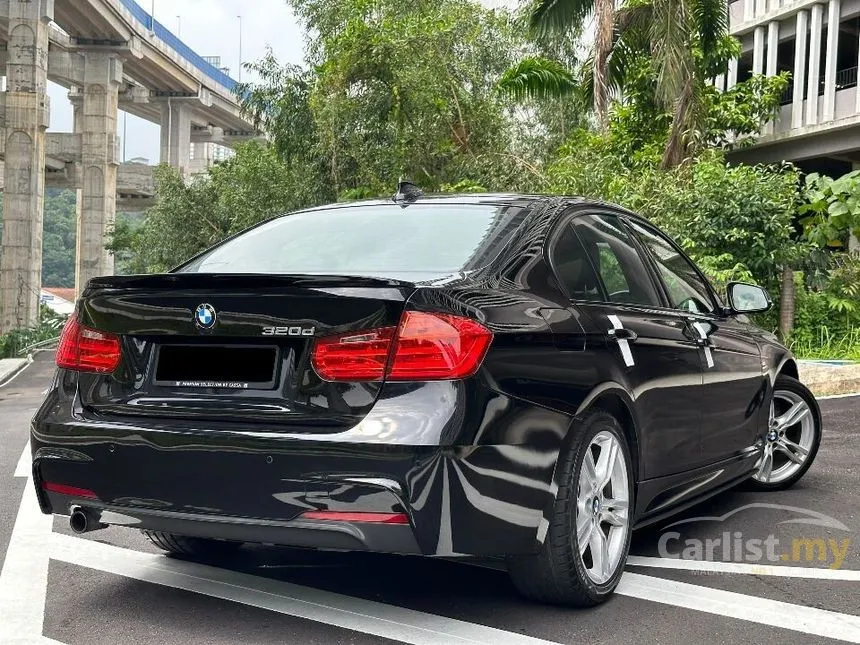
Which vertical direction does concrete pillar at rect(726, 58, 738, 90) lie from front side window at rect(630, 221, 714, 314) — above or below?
above

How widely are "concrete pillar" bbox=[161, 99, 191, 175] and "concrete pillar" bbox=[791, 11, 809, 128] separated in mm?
46010

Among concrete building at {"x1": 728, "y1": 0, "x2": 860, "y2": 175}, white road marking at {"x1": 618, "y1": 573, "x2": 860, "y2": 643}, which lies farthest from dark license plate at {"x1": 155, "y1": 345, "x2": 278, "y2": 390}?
concrete building at {"x1": 728, "y1": 0, "x2": 860, "y2": 175}

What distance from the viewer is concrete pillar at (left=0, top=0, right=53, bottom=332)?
4025cm

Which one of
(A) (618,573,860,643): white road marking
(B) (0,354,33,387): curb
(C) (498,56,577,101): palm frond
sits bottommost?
(B) (0,354,33,387): curb

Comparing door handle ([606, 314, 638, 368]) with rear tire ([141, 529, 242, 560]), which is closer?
door handle ([606, 314, 638, 368])

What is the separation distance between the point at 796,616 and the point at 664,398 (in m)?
1.02

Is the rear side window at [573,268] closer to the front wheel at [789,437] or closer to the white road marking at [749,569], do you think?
the white road marking at [749,569]

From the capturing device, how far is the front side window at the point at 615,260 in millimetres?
4668

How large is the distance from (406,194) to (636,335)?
1.19 metres

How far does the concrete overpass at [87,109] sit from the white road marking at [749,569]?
3969 cm

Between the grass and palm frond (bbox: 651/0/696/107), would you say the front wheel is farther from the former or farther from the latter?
palm frond (bbox: 651/0/696/107)

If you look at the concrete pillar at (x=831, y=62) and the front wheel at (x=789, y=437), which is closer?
the front wheel at (x=789, y=437)

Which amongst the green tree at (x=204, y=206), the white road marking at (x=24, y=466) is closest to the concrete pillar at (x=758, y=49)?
the green tree at (x=204, y=206)

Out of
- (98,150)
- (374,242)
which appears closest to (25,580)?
(374,242)
